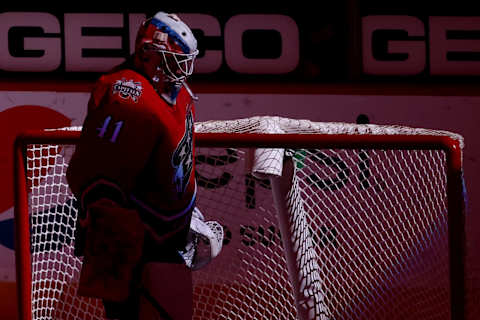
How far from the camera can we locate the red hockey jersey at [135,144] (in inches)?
63.9

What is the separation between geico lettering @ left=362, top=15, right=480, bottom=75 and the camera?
391cm

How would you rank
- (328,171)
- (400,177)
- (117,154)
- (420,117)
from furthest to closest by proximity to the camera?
(420,117)
(400,177)
(328,171)
(117,154)

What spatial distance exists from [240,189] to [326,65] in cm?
106

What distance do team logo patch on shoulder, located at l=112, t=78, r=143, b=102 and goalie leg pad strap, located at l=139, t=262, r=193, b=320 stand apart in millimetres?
407

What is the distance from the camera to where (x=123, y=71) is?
1694mm

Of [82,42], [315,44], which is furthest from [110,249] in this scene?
[315,44]

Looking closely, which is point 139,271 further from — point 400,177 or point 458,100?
point 458,100

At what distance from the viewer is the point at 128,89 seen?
5.39 feet

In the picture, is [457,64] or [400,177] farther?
[457,64]

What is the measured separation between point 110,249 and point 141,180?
178 mm

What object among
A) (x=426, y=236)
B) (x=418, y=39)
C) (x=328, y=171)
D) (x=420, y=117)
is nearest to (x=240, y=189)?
(x=328, y=171)

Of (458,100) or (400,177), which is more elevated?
(458,100)

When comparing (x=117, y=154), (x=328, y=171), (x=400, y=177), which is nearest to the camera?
(x=117, y=154)

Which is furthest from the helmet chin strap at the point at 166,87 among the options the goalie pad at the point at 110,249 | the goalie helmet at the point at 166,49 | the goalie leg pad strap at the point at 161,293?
the goalie leg pad strap at the point at 161,293
